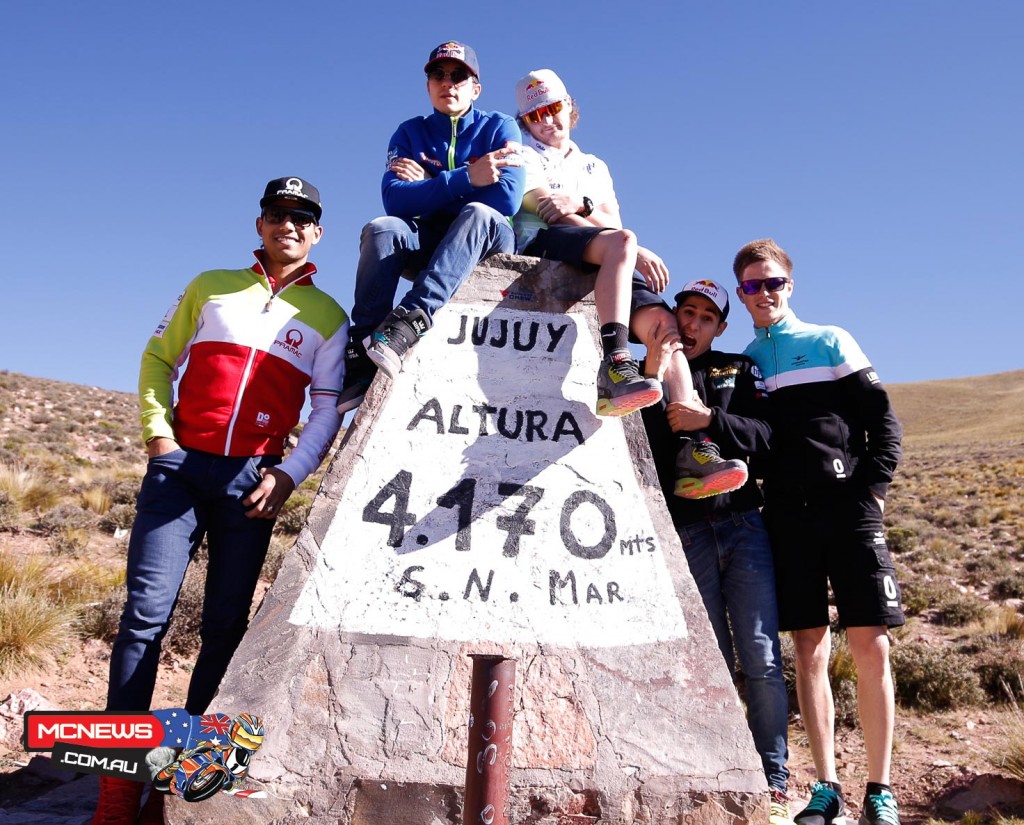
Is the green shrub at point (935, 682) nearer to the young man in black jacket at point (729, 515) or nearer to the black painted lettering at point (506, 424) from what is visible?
the young man in black jacket at point (729, 515)

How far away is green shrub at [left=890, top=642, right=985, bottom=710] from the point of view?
280 inches

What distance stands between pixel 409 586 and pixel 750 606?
165 cm

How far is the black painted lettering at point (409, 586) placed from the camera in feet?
10.8

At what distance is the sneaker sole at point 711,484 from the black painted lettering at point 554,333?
2.99 ft

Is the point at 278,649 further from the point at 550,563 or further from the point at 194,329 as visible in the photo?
the point at 194,329

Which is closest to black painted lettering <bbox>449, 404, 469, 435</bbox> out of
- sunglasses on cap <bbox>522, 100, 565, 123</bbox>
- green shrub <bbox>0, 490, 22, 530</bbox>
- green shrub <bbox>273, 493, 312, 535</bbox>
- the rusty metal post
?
sunglasses on cap <bbox>522, 100, 565, 123</bbox>

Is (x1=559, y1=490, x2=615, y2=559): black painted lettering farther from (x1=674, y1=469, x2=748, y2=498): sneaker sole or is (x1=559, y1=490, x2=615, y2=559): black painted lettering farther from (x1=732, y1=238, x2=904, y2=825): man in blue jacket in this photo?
(x1=732, y1=238, x2=904, y2=825): man in blue jacket

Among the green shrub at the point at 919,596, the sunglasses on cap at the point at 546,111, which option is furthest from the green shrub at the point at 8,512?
the green shrub at the point at 919,596

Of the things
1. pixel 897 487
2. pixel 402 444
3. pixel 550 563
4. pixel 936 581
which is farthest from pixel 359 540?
pixel 897 487

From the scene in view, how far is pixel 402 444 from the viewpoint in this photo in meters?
3.55

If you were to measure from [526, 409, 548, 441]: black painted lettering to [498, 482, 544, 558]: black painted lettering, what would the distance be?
25cm

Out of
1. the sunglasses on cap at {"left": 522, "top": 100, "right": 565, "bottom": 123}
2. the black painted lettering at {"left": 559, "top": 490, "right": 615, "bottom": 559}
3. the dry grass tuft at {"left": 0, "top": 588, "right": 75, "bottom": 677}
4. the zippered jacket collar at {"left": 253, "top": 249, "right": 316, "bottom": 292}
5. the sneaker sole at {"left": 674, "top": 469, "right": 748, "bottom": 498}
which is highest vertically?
the sunglasses on cap at {"left": 522, "top": 100, "right": 565, "bottom": 123}

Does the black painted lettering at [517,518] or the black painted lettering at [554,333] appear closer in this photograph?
the black painted lettering at [517,518]

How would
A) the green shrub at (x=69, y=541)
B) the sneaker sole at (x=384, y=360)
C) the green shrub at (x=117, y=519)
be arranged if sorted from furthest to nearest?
the green shrub at (x=117, y=519) < the green shrub at (x=69, y=541) < the sneaker sole at (x=384, y=360)
